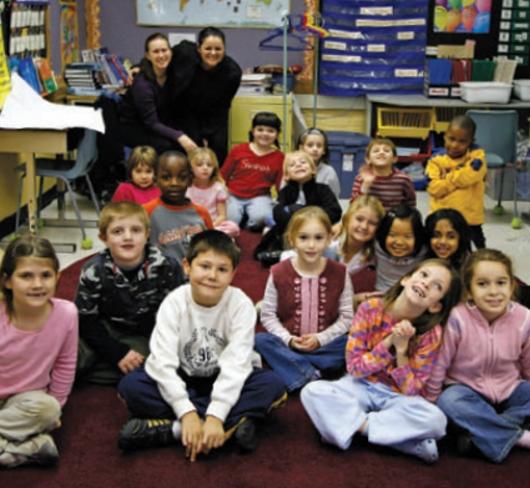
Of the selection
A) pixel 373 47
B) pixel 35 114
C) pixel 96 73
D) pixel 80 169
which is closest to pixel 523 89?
pixel 373 47

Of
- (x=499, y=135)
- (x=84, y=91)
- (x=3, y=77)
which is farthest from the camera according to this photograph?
(x=84, y=91)

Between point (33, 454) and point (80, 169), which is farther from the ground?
point (80, 169)

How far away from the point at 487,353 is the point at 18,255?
4.48 feet

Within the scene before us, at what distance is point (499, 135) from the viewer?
5016 millimetres

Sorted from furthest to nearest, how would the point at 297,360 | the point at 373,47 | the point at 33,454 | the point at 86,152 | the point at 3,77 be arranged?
the point at 373,47 < the point at 86,152 < the point at 3,77 < the point at 297,360 < the point at 33,454

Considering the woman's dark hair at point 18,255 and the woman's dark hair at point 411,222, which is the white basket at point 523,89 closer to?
the woman's dark hair at point 411,222

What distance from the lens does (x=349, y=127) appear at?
6.29 meters

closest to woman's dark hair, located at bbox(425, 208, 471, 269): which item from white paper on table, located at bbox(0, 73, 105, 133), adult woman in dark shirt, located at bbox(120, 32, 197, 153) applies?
white paper on table, located at bbox(0, 73, 105, 133)

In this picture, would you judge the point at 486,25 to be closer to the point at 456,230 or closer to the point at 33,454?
the point at 456,230

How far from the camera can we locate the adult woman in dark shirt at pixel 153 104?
469cm

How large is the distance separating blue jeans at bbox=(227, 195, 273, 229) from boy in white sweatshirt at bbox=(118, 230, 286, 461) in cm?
218

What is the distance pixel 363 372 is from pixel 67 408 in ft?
3.08

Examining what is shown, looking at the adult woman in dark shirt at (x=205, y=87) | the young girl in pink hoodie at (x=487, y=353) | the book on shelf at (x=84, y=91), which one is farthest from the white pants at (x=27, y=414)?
the book on shelf at (x=84, y=91)

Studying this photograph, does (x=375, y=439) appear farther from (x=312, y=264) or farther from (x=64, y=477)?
(x=64, y=477)
